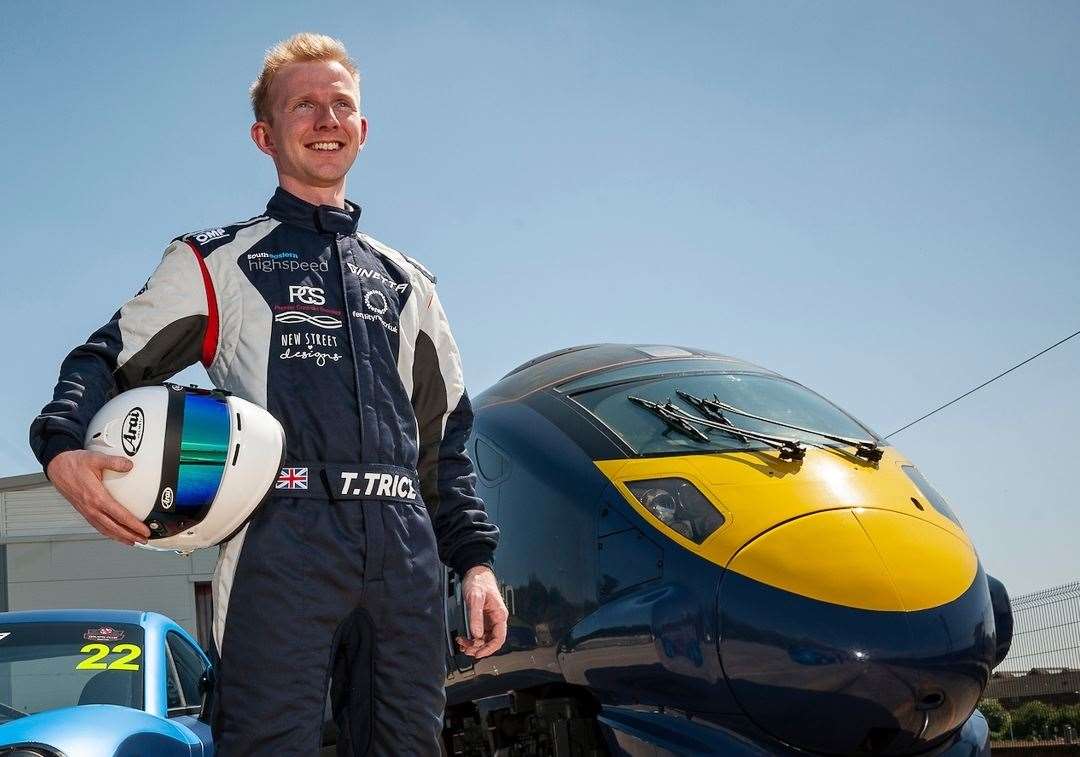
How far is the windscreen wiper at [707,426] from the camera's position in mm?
4888

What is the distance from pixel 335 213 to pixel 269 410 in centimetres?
54

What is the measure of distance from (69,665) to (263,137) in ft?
8.76

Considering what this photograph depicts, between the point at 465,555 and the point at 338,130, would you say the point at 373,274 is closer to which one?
the point at 338,130

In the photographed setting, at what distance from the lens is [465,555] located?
118 inches

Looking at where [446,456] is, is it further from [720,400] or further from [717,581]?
[720,400]

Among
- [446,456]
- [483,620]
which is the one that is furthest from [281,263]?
[483,620]

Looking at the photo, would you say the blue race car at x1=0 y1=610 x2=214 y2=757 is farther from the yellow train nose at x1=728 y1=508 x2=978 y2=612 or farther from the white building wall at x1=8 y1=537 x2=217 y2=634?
the white building wall at x1=8 y1=537 x2=217 y2=634

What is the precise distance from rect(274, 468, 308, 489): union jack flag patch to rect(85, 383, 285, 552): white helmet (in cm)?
4

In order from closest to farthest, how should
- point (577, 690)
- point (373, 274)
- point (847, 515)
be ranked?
point (373, 274)
point (847, 515)
point (577, 690)

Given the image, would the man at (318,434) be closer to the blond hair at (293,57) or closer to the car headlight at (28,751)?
the blond hair at (293,57)

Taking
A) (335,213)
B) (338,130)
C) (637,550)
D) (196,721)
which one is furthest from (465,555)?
(196,721)

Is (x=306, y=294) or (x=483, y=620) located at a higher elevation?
(x=306, y=294)

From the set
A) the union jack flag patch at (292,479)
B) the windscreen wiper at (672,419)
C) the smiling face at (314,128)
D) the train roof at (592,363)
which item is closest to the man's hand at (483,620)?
the union jack flag patch at (292,479)

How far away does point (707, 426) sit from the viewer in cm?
521
